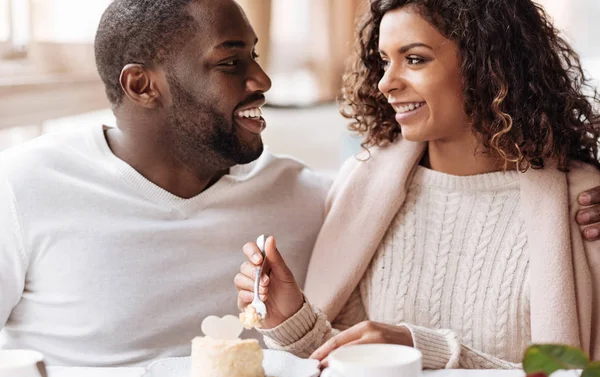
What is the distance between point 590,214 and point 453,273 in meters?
0.30

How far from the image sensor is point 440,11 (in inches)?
65.2

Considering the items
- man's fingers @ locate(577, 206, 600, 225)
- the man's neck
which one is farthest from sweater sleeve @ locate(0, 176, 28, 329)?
man's fingers @ locate(577, 206, 600, 225)

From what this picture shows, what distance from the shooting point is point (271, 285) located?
156cm

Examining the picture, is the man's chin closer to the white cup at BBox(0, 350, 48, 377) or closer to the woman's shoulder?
the woman's shoulder

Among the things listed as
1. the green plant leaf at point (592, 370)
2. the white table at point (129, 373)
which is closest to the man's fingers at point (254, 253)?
the white table at point (129, 373)

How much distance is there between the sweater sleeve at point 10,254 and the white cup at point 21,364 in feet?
1.73

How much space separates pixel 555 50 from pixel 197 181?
81 centimetres

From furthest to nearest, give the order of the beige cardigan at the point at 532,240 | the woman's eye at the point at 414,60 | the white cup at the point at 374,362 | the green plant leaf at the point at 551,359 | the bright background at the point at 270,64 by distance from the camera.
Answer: the bright background at the point at 270,64
the woman's eye at the point at 414,60
the beige cardigan at the point at 532,240
the white cup at the point at 374,362
the green plant leaf at the point at 551,359

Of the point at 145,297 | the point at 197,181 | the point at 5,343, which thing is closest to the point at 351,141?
the point at 197,181

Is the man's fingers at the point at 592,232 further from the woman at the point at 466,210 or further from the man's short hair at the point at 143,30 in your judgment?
the man's short hair at the point at 143,30

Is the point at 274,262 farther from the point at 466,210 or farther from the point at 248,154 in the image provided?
the point at 466,210

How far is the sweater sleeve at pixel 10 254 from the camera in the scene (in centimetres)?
161

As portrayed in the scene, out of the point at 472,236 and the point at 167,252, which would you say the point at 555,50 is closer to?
the point at 472,236

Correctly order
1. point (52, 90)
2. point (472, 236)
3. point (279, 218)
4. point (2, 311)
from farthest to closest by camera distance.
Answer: point (52, 90) < point (279, 218) < point (472, 236) < point (2, 311)
